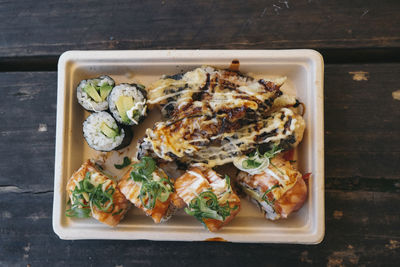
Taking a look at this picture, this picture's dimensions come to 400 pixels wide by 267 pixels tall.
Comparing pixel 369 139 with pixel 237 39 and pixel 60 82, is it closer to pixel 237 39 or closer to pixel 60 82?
pixel 237 39

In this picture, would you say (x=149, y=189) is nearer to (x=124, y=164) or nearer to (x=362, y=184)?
(x=124, y=164)

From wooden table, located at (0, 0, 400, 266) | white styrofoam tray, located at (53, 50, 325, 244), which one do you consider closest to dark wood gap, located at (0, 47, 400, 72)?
wooden table, located at (0, 0, 400, 266)

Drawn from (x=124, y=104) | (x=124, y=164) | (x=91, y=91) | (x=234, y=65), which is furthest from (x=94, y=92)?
(x=234, y=65)

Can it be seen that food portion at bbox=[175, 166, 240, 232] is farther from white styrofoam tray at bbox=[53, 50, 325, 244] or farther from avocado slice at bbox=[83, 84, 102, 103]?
avocado slice at bbox=[83, 84, 102, 103]

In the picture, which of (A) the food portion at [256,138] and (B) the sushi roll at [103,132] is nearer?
(A) the food portion at [256,138]

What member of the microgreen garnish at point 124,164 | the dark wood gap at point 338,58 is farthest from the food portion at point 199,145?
the dark wood gap at point 338,58

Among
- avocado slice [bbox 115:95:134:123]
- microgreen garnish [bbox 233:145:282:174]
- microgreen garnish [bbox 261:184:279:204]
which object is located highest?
avocado slice [bbox 115:95:134:123]

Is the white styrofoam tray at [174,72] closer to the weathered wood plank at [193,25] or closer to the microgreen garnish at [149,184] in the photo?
the microgreen garnish at [149,184]

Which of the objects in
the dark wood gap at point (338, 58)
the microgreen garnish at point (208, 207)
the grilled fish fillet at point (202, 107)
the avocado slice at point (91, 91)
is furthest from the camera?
the dark wood gap at point (338, 58)
